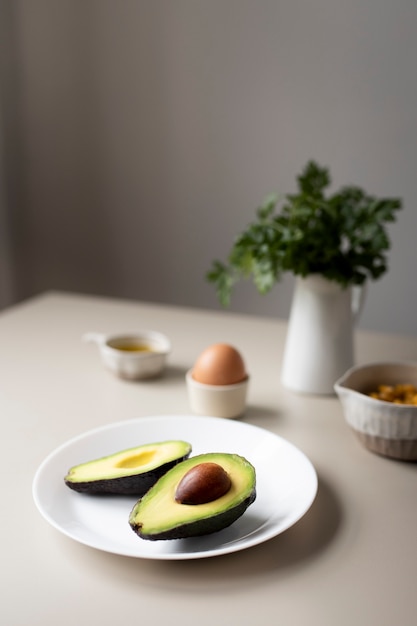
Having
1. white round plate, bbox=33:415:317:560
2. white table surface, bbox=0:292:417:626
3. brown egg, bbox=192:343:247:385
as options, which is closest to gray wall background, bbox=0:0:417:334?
white table surface, bbox=0:292:417:626

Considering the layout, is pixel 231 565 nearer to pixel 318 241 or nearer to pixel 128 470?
pixel 128 470

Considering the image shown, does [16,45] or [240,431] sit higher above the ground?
[16,45]

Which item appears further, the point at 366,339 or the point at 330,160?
the point at 330,160

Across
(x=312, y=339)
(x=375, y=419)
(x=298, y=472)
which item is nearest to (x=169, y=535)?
(x=298, y=472)

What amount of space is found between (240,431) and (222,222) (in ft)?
A: 5.55

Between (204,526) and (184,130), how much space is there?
6.79ft

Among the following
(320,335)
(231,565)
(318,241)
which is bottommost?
(231,565)

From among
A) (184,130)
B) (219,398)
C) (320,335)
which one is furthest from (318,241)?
(184,130)

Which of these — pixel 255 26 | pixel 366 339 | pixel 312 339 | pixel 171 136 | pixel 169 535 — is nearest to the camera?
pixel 169 535

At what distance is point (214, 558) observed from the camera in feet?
2.75

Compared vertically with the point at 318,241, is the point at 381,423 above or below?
below

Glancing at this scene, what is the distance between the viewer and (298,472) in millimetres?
992

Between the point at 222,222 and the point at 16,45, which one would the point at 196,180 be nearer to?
the point at 222,222

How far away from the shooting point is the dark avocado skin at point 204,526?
80cm
